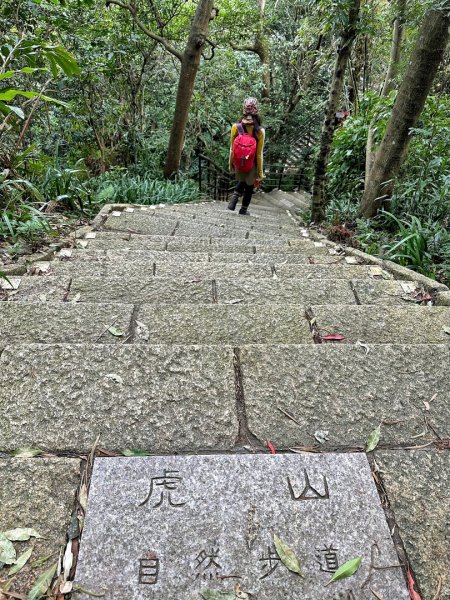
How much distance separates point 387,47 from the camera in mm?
8477

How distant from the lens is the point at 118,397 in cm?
123

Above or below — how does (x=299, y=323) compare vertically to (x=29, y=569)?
above

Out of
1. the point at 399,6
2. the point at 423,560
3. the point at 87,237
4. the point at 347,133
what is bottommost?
the point at 87,237

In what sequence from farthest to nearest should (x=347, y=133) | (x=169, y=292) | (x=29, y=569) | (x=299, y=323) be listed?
(x=347, y=133), (x=169, y=292), (x=299, y=323), (x=29, y=569)

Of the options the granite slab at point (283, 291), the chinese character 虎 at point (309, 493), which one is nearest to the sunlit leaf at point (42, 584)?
the chinese character 虎 at point (309, 493)

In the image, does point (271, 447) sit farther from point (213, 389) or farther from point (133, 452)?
point (133, 452)

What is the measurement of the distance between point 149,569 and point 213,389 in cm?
51

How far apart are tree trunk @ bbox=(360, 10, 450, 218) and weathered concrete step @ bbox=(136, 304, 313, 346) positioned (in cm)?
295

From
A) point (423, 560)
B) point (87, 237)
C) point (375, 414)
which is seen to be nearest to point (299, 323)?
point (375, 414)

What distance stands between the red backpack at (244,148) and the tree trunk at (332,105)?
0.79 metres

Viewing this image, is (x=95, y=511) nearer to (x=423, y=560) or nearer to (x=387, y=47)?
(x=423, y=560)

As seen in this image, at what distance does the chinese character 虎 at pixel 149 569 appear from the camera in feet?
2.79

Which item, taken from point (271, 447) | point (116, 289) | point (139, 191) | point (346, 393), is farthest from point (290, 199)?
point (271, 447)

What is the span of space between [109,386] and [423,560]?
876 millimetres
